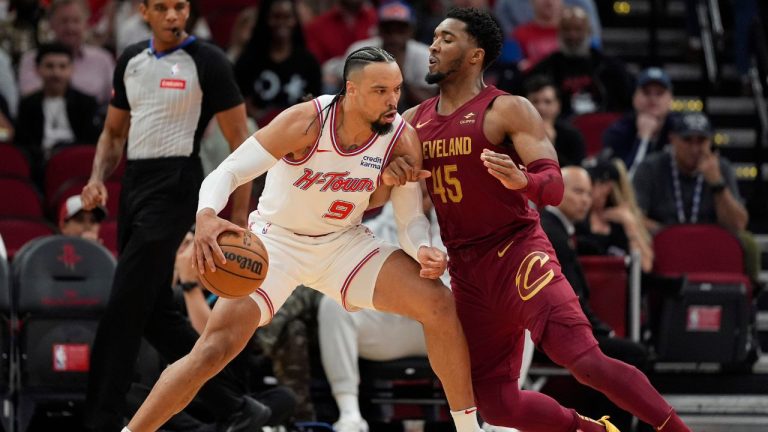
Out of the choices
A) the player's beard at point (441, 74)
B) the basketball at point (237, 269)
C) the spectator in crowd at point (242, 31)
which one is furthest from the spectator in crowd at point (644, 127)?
the basketball at point (237, 269)

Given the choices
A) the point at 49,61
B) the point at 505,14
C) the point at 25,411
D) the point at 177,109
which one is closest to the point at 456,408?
the point at 177,109

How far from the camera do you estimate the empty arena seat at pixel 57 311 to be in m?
7.52

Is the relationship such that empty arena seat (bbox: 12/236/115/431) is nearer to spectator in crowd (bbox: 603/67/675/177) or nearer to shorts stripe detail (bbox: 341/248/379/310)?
shorts stripe detail (bbox: 341/248/379/310)

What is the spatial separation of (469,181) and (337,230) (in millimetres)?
584

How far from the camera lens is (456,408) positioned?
235 inches

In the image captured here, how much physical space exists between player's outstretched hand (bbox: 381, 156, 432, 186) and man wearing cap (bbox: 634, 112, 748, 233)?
13.7 feet

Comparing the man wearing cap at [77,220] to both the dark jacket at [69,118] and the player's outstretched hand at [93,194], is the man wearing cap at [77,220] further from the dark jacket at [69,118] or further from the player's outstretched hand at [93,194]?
the dark jacket at [69,118]

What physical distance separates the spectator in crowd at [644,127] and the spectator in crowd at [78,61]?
375cm

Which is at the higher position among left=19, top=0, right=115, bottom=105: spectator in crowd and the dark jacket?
left=19, top=0, right=115, bottom=105: spectator in crowd

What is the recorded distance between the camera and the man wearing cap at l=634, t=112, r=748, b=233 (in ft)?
32.0

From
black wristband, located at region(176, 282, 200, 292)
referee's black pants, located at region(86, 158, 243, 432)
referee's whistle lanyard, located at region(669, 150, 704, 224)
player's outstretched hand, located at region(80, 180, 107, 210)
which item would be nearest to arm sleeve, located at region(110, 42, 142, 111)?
referee's black pants, located at region(86, 158, 243, 432)

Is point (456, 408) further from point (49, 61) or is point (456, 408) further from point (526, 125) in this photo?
point (49, 61)

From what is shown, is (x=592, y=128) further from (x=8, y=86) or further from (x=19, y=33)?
(x=19, y=33)

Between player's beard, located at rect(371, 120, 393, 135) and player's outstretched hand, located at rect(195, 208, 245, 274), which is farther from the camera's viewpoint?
player's beard, located at rect(371, 120, 393, 135)
